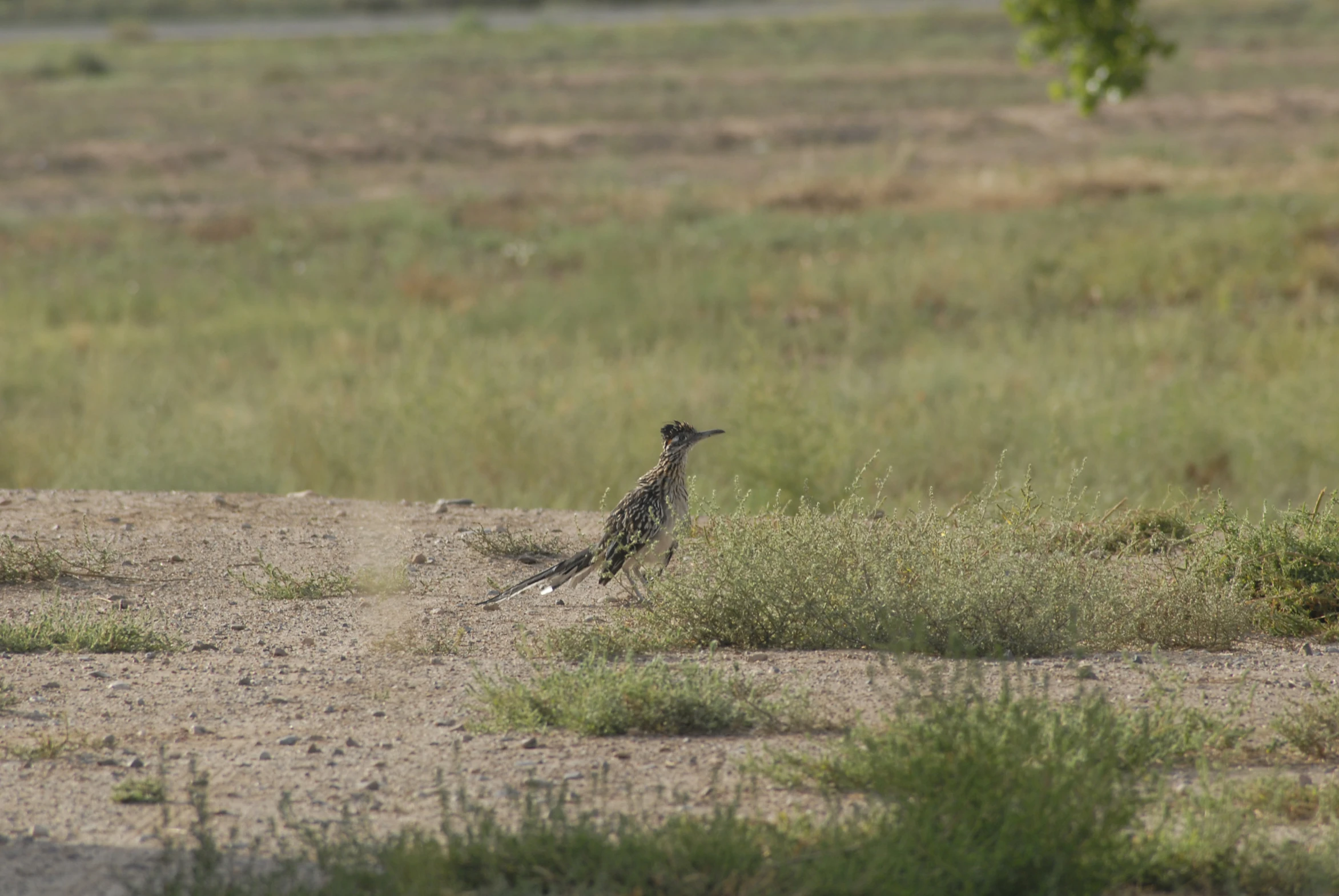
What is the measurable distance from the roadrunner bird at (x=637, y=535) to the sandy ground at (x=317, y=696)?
0.20 meters

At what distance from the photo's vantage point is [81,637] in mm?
5836

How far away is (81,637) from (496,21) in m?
66.8

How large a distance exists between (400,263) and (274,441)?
859 centimetres

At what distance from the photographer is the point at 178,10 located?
2830 inches

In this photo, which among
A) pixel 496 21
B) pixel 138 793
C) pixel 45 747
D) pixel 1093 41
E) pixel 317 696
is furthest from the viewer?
pixel 496 21

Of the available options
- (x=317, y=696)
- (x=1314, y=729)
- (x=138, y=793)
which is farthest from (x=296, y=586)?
(x=1314, y=729)

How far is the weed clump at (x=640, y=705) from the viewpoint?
4.72m

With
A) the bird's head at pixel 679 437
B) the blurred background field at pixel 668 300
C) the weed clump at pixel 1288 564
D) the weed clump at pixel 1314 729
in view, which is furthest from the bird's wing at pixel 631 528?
the weed clump at pixel 1314 729

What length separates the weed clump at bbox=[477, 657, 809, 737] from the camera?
4.72 meters

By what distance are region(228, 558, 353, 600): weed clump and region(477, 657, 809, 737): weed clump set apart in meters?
2.20

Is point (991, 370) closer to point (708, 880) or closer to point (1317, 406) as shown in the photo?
point (1317, 406)

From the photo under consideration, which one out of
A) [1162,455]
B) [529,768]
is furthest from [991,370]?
[529,768]

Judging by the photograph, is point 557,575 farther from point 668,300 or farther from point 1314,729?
point 668,300

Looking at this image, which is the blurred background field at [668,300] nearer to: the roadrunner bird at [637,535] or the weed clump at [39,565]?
the roadrunner bird at [637,535]
